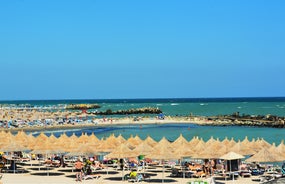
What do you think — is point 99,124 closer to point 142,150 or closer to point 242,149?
point 242,149

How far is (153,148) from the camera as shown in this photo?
28266mm

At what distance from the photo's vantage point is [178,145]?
30.0 m

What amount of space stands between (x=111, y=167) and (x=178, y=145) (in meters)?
4.65

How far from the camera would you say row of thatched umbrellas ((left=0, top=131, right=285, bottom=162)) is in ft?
86.1

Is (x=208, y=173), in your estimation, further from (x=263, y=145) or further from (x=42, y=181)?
(x=42, y=181)

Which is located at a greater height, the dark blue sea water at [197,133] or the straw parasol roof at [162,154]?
the straw parasol roof at [162,154]

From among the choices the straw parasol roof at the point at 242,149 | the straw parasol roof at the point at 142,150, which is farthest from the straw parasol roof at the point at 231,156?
the straw parasol roof at the point at 142,150

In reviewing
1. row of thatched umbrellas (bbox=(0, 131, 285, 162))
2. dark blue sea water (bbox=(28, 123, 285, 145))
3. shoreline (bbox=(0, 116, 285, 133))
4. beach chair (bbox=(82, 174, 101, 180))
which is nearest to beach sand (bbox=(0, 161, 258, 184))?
beach chair (bbox=(82, 174, 101, 180))

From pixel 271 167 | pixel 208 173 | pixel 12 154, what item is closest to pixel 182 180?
pixel 208 173

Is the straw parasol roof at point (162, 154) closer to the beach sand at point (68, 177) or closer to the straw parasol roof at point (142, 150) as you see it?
the straw parasol roof at point (142, 150)

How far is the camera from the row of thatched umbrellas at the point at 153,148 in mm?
26250

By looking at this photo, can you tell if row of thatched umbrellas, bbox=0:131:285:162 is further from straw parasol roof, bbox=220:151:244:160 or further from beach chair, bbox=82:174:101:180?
beach chair, bbox=82:174:101:180

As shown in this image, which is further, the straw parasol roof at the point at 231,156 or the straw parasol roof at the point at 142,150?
the straw parasol roof at the point at 142,150

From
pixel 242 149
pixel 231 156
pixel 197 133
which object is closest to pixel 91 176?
pixel 231 156
